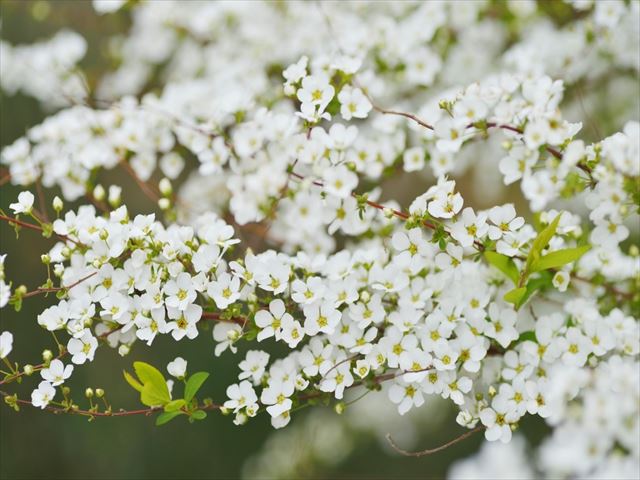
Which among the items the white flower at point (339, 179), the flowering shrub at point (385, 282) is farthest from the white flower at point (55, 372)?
the white flower at point (339, 179)

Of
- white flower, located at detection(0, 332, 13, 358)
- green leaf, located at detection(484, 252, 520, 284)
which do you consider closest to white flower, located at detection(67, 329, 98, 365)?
white flower, located at detection(0, 332, 13, 358)

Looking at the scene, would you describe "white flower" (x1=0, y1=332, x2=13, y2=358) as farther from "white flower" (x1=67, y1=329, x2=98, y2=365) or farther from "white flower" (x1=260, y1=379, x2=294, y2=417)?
"white flower" (x1=260, y1=379, x2=294, y2=417)

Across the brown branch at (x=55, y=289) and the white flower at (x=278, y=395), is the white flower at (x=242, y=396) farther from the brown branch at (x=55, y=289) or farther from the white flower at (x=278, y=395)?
the brown branch at (x=55, y=289)

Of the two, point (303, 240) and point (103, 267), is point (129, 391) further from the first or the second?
point (103, 267)

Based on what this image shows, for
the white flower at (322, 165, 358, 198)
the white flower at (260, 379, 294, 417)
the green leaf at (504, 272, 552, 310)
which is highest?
the white flower at (322, 165, 358, 198)

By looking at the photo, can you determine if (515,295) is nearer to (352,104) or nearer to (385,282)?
(385,282)

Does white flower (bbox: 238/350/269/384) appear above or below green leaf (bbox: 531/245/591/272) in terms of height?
below

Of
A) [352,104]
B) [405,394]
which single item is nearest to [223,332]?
[405,394]
